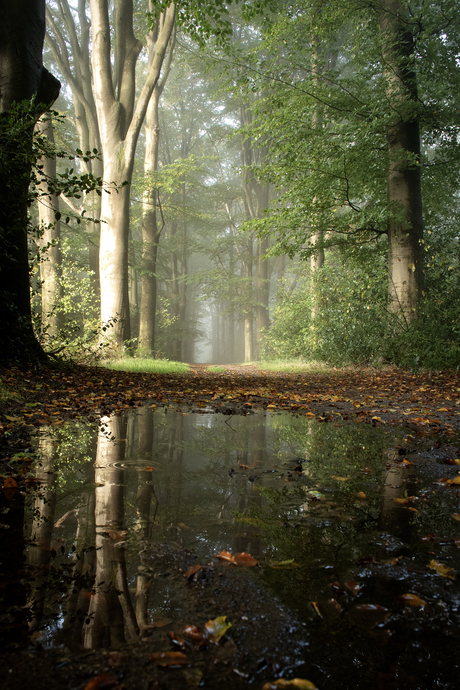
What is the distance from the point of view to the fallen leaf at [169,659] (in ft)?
2.74

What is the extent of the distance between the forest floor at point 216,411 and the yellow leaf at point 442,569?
5.8 inches

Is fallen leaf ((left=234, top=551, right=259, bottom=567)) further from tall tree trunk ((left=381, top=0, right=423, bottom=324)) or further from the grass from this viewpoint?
tall tree trunk ((left=381, top=0, right=423, bottom=324))

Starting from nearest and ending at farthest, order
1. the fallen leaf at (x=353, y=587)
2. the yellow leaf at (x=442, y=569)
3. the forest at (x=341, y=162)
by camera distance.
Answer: the fallen leaf at (x=353, y=587)
the yellow leaf at (x=442, y=569)
the forest at (x=341, y=162)

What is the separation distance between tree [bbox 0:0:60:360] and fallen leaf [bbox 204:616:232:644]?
5712 millimetres

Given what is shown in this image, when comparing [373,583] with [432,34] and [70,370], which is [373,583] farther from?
[432,34]

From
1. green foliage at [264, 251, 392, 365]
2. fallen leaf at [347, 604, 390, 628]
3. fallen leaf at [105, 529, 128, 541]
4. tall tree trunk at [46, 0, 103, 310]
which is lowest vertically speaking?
fallen leaf at [347, 604, 390, 628]

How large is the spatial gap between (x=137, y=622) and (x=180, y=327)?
26.6 metres

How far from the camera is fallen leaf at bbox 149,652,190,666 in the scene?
83 cm

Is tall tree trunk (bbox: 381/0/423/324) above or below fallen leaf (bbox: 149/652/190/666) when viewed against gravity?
above

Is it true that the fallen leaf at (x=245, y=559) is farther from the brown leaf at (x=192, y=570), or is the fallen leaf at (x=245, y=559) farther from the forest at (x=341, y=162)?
the forest at (x=341, y=162)

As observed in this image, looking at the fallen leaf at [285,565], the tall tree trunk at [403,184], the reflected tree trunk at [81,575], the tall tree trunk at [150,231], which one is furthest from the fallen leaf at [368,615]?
the tall tree trunk at [150,231]

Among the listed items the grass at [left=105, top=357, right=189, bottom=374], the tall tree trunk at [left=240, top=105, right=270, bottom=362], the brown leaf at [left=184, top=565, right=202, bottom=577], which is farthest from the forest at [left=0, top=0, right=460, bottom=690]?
the tall tree trunk at [left=240, top=105, right=270, bottom=362]

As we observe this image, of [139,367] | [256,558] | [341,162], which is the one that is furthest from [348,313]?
[256,558]

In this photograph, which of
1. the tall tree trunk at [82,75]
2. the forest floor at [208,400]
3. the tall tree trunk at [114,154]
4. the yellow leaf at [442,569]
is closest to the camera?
the yellow leaf at [442,569]
